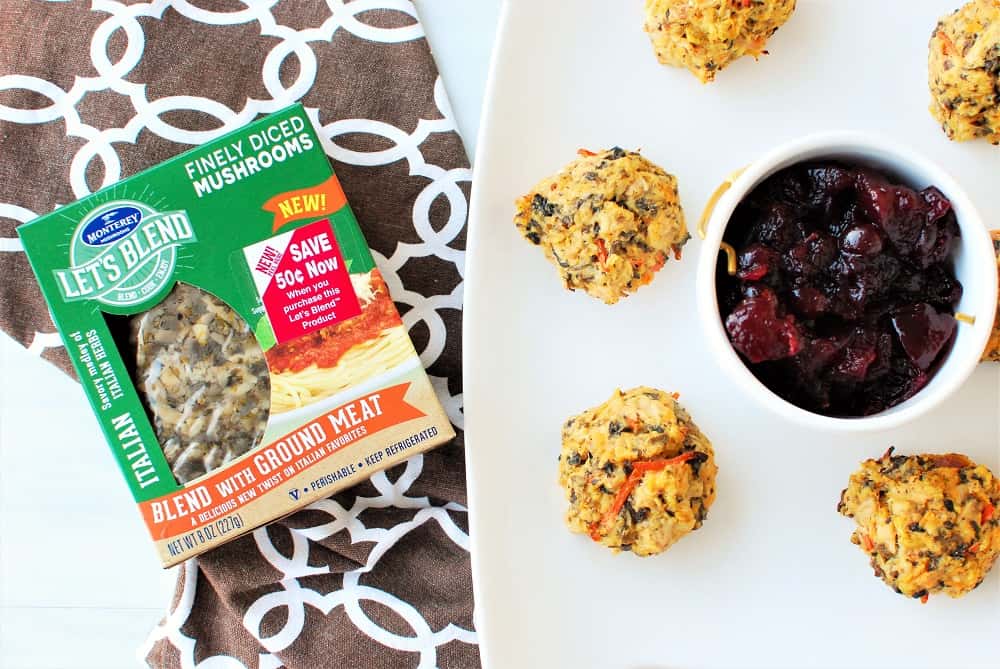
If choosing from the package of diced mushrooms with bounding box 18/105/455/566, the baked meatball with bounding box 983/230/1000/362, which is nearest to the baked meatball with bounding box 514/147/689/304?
the package of diced mushrooms with bounding box 18/105/455/566

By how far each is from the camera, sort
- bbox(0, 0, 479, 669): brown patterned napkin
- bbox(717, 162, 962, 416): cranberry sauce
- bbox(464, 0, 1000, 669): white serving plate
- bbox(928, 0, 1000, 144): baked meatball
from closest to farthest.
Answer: bbox(717, 162, 962, 416): cranberry sauce → bbox(928, 0, 1000, 144): baked meatball → bbox(464, 0, 1000, 669): white serving plate → bbox(0, 0, 479, 669): brown patterned napkin

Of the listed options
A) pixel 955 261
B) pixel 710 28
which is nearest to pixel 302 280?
pixel 710 28

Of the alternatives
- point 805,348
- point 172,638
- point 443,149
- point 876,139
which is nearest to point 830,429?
point 805,348

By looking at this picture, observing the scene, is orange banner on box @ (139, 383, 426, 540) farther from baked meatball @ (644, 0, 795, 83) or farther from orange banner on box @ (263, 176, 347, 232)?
baked meatball @ (644, 0, 795, 83)

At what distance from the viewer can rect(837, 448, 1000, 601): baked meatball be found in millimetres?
1122

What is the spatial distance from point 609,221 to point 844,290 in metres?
0.31

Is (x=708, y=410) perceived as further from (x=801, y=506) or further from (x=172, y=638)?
(x=172, y=638)

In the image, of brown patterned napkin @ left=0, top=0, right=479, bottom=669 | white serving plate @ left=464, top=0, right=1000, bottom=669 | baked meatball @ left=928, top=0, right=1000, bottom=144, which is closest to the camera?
baked meatball @ left=928, top=0, right=1000, bottom=144

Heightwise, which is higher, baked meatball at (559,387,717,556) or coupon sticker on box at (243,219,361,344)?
coupon sticker on box at (243,219,361,344)

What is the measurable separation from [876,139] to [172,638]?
4.94 feet

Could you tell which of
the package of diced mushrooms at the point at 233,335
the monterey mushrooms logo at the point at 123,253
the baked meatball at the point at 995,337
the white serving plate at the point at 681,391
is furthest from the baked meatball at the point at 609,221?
the monterey mushrooms logo at the point at 123,253

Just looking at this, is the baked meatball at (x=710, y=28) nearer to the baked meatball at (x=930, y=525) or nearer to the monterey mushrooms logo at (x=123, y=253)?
the baked meatball at (x=930, y=525)

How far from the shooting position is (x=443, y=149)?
5.04 feet

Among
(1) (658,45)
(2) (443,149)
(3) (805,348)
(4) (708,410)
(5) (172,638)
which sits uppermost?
(1) (658,45)
